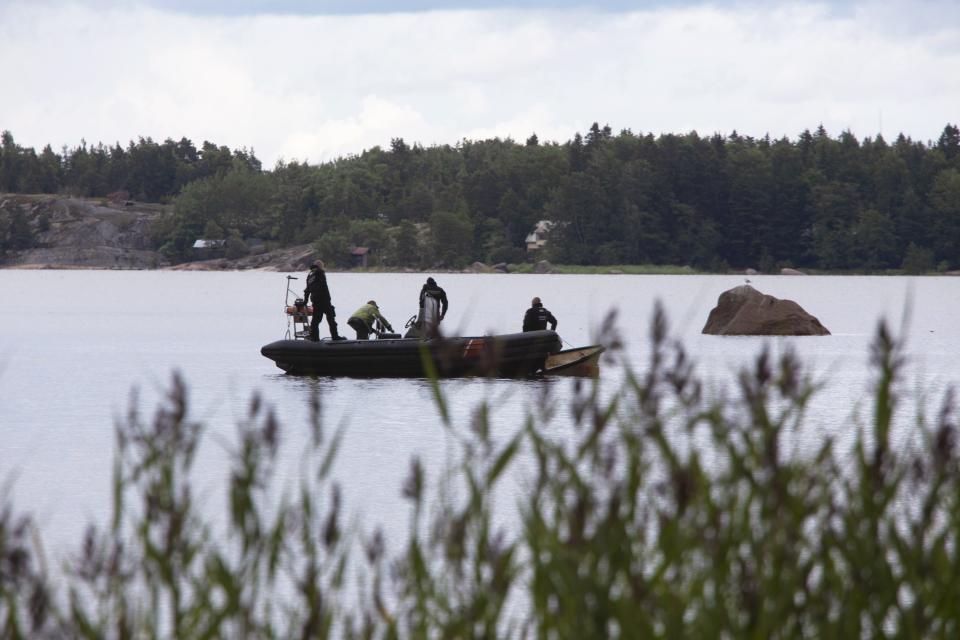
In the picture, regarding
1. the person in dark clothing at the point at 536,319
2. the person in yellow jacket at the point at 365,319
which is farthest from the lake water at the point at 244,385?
the person in dark clothing at the point at 536,319

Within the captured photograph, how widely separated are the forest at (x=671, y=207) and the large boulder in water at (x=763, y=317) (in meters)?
106

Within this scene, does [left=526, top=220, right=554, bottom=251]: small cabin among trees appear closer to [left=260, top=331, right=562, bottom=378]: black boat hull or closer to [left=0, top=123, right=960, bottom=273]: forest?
[left=0, top=123, right=960, bottom=273]: forest

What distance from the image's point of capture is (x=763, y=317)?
39.3 metres

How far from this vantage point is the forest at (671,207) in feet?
483

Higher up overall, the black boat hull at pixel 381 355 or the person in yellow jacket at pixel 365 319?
the person in yellow jacket at pixel 365 319

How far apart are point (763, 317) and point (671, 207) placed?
111 m

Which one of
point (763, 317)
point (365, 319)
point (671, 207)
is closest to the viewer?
point (365, 319)

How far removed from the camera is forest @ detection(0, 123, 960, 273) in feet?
483

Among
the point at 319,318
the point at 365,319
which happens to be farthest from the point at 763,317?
the point at 319,318

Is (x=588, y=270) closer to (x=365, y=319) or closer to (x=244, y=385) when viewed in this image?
(x=244, y=385)

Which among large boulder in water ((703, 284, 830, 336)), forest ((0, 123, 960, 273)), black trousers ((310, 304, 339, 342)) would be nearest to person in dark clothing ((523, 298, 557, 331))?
black trousers ((310, 304, 339, 342))

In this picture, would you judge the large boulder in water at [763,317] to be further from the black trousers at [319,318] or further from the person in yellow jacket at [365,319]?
the black trousers at [319,318]

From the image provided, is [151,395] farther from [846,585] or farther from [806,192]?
[806,192]

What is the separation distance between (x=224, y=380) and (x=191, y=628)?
26386mm
